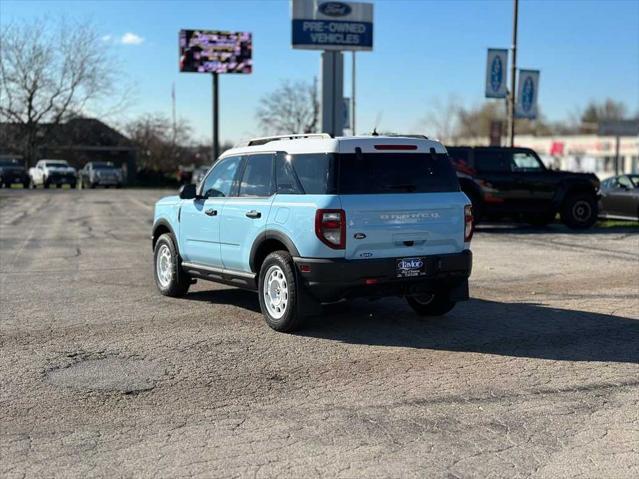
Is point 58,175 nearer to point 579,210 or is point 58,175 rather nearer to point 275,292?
point 579,210

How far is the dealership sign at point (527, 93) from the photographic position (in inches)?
969

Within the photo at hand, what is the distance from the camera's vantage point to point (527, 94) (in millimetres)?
24859

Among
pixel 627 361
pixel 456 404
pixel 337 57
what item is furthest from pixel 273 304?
pixel 337 57

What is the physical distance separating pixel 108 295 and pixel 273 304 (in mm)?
3017

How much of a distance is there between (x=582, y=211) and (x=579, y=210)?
→ 3.2 inches

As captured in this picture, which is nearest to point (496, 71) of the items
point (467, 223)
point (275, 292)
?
point (467, 223)

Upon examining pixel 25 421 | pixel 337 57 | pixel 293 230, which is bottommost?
pixel 25 421

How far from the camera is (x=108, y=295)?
9.34 metres

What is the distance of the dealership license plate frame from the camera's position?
690cm

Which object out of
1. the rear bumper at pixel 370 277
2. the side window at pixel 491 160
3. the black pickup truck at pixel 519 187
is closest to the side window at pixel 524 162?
the black pickup truck at pixel 519 187

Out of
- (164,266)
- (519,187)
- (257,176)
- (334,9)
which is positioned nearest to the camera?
(257,176)

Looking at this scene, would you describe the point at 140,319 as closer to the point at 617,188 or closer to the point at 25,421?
the point at 25,421

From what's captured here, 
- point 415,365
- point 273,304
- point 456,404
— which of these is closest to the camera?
point 456,404

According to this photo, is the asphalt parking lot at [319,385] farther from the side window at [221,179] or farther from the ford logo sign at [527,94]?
the ford logo sign at [527,94]
